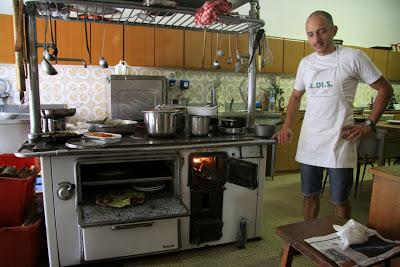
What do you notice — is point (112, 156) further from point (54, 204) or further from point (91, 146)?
point (54, 204)

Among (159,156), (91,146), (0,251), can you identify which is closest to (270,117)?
(159,156)

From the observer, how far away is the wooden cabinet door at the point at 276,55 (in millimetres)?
4293

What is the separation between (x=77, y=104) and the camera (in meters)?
3.88

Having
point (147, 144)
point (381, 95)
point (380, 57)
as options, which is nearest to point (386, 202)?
point (381, 95)

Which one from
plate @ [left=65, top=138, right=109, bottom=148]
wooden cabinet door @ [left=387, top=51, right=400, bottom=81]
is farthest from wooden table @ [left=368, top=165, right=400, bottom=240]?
wooden cabinet door @ [left=387, top=51, right=400, bottom=81]

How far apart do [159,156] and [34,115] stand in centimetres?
81

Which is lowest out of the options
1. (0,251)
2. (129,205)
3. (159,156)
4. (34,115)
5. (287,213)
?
(287,213)

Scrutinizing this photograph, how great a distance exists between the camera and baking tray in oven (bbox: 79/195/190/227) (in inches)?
60.7

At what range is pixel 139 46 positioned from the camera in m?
3.72

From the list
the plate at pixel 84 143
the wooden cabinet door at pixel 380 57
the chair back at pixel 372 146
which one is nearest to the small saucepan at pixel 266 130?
the plate at pixel 84 143

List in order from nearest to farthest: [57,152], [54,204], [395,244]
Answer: [395,244], [57,152], [54,204]

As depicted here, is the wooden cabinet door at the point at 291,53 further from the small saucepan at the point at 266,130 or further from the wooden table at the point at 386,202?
the wooden table at the point at 386,202

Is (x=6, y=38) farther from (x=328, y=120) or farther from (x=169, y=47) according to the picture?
(x=328, y=120)

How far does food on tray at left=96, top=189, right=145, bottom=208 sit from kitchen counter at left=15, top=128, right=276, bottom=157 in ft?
1.08
